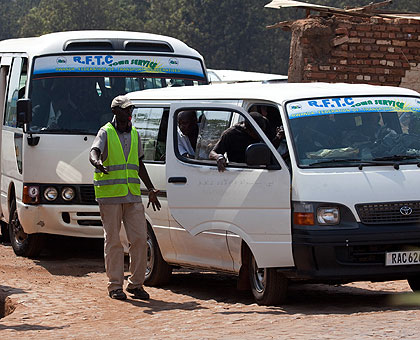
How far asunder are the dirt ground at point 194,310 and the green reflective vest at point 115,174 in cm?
102

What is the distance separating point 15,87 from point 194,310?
211 inches

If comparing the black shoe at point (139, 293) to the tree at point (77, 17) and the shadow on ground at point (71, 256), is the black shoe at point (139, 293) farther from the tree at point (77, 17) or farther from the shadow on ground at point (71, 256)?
the tree at point (77, 17)

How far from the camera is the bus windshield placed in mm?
12539

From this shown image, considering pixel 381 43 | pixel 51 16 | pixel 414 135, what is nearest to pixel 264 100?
pixel 414 135

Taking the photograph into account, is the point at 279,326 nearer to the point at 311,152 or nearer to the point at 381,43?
the point at 311,152

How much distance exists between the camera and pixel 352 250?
28.0 feet

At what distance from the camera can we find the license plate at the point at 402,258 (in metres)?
8.54

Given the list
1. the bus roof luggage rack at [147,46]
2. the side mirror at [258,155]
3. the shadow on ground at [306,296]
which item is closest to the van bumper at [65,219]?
the shadow on ground at [306,296]

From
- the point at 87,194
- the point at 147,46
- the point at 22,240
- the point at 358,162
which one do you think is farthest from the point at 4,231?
the point at 358,162

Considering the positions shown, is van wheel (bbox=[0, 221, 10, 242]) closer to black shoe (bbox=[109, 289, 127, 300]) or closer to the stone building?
the stone building

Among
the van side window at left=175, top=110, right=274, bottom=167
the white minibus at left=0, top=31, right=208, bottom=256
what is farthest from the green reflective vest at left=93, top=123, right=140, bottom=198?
the white minibus at left=0, top=31, right=208, bottom=256

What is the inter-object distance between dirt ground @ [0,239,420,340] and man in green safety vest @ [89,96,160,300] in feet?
0.95

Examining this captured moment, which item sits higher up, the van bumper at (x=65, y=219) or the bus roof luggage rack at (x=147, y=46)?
the bus roof luggage rack at (x=147, y=46)

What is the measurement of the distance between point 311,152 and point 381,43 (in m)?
7.05
